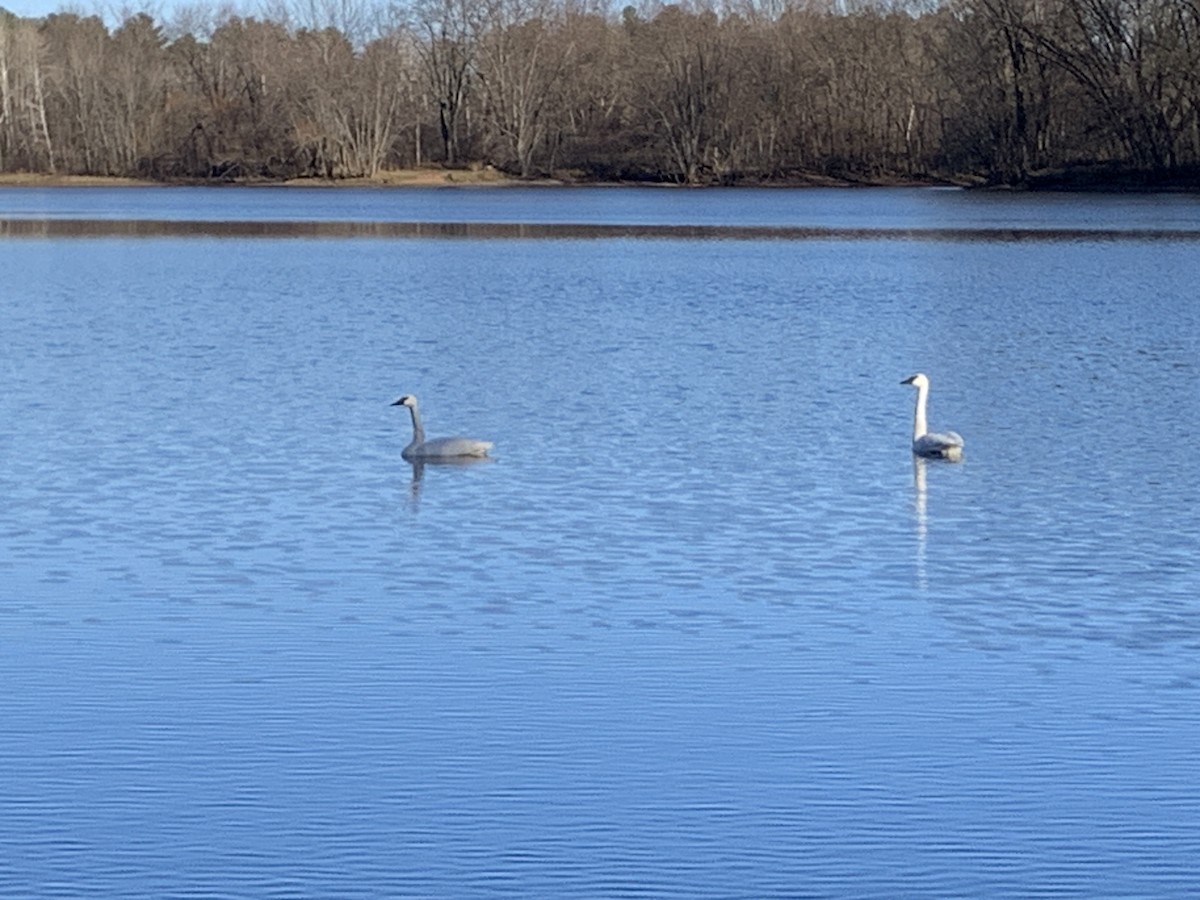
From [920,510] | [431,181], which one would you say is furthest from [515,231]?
[431,181]

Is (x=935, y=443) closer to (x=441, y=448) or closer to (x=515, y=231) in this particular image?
(x=441, y=448)

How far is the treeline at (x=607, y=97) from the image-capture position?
75875mm

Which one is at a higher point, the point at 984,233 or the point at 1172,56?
the point at 1172,56

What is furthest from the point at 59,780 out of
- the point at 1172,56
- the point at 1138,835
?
the point at 1172,56

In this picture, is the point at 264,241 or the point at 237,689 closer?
the point at 237,689

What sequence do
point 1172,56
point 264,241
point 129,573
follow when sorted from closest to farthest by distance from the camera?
point 129,573
point 264,241
point 1172,56

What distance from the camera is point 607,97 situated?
314 ft

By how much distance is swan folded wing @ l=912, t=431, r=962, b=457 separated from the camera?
47.8ft

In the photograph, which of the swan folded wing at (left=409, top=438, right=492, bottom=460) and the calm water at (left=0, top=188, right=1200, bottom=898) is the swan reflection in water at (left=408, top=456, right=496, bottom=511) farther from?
the calm water at (left=0, top=188, right=1200, bottom=898)

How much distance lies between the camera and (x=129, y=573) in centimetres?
1041

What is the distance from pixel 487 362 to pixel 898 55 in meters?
71.0

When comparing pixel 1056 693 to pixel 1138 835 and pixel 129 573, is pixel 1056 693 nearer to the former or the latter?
pixel 1138 835

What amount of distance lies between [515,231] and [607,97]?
46.3 m

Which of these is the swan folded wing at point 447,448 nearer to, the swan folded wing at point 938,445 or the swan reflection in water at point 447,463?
the swan reflection in water at point 447,463
